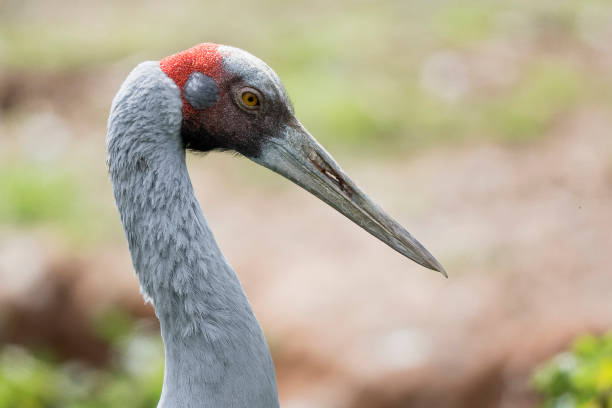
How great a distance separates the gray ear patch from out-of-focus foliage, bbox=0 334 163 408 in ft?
9.86

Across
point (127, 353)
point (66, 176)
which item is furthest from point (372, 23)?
point (127, 353)

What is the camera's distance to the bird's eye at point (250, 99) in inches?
107

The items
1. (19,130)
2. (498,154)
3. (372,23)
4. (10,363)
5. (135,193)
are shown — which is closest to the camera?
(135,193)

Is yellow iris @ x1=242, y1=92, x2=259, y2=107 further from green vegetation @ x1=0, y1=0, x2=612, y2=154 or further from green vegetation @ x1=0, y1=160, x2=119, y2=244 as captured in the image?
green vegetation @ x1=0, y1=0, x2=612, y2=154

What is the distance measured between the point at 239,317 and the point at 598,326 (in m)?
2.66

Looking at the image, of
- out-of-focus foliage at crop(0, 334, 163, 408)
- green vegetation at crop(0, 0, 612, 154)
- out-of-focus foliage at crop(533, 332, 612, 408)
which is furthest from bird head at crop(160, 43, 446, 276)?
green vegetation at crop(0, 0, 612, 154)

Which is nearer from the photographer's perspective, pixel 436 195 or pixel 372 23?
pixel 436 195

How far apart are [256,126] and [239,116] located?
7 cm

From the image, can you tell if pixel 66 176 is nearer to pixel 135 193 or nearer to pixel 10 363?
pixel 10 363

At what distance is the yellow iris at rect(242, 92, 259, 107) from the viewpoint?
2717 mm

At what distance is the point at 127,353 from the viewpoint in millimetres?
5617

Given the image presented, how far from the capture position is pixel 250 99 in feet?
8.96

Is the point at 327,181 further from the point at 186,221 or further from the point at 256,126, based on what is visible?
the point at 186,221

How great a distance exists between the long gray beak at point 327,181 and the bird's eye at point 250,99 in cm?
14
